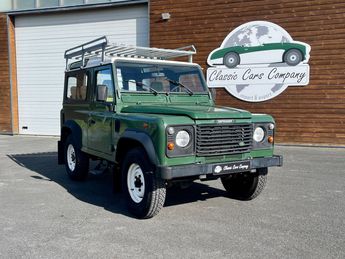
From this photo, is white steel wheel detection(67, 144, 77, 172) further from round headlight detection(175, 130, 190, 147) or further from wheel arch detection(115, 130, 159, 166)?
round headlight detection(175, 130, 190, 147)

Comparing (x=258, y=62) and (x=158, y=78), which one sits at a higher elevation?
(x=258, y=62)

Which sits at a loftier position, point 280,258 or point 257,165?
point 257,165

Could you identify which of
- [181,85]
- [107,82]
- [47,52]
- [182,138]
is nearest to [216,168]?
[182,138]

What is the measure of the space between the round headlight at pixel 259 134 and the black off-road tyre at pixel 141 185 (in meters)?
1.44

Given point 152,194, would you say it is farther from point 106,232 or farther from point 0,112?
point 0,112

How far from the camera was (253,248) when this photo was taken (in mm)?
3975

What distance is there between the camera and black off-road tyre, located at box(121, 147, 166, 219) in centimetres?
469

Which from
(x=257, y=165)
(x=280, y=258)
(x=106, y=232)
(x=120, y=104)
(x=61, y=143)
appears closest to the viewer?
(x=280, y=258)

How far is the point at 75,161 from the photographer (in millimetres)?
7203

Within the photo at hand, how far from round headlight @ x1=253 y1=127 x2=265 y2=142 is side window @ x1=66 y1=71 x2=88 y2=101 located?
310cm

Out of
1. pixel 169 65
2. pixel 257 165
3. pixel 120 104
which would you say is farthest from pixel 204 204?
pixel 169 65

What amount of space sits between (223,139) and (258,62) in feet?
25.4

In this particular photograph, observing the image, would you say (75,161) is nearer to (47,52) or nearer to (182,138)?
(182,138)

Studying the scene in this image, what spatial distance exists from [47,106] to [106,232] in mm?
11834
